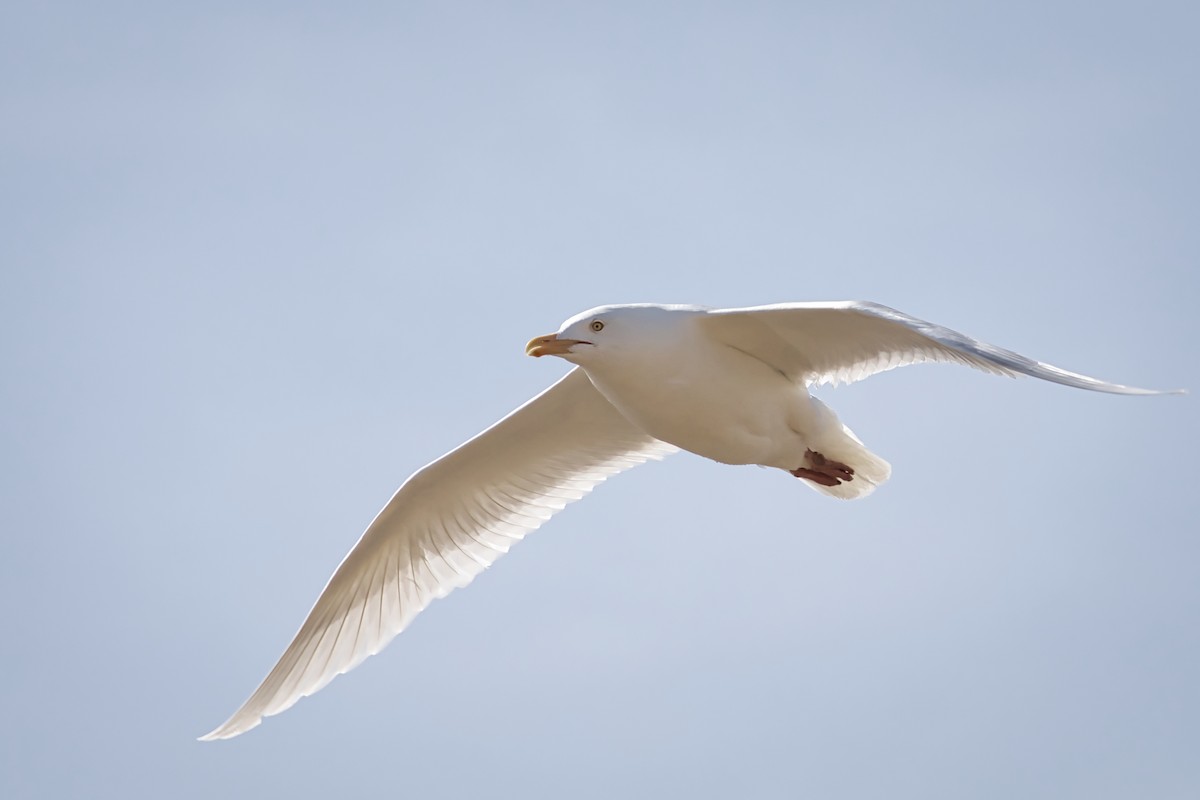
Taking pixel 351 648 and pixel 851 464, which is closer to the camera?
pixel 851 464

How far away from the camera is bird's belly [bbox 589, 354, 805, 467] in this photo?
10516mm

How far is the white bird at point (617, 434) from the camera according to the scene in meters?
10.3

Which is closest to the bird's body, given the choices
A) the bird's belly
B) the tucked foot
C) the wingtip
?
the bird's belly

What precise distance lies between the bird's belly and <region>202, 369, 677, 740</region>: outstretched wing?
4.39 ft

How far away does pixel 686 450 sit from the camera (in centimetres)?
1134

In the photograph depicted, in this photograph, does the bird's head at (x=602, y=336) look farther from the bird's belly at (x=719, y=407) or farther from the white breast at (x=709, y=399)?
the bird's belly at (x=719, y=407)

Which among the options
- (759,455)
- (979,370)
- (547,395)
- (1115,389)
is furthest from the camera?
(547,395)

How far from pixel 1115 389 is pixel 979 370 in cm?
93

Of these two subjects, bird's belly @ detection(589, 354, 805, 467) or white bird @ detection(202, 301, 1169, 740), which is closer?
white bird @ detection(202, 301, 1169, 740)

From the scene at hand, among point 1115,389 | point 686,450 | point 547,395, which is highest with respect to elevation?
point 547,395

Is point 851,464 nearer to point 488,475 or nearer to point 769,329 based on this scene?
point 769,329

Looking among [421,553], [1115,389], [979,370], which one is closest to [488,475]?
[421,553]

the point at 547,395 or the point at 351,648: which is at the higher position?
the point at 547,395

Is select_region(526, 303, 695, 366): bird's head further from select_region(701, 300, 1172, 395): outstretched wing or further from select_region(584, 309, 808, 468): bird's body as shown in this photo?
select_region(701, 300, 1172, 395): outstretched wing
